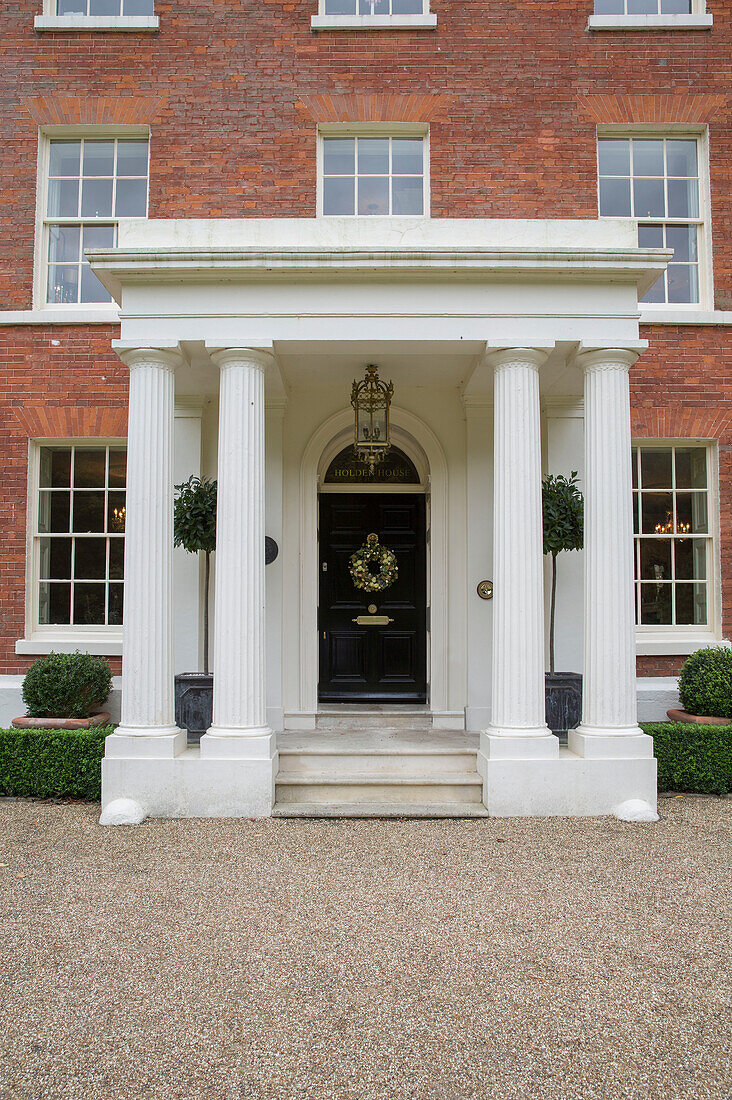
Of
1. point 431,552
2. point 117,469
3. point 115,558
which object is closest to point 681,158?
point 431,552

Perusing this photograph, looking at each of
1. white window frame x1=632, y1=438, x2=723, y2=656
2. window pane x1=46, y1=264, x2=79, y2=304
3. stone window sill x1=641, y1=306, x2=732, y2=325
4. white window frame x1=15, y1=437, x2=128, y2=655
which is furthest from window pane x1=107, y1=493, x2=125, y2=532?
stone window sill x1=641, y1=306, x2=732, y2=325

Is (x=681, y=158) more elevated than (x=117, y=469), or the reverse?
(x=681, y=158)

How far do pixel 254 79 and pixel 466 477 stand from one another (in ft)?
17.0

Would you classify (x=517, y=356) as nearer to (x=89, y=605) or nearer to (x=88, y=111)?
(x=89, y=605)

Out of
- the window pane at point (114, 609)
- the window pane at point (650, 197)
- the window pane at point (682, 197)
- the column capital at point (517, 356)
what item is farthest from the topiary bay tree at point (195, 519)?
the window pane at point (682, 197)

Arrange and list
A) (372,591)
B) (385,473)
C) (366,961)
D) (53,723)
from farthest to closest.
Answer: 1. (385,473)
2. (372,591)
3. (53,723)
4. (366,961)

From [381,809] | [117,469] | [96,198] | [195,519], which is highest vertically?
[96,198]

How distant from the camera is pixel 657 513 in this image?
9.30 meters

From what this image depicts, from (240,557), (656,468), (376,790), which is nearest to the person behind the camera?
(240,557)

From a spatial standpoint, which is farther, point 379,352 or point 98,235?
point 98,235

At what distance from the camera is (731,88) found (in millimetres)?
9234

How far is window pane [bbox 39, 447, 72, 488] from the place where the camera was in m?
9.27

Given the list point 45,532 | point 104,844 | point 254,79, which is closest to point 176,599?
point 45,532

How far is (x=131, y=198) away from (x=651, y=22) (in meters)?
6.39
